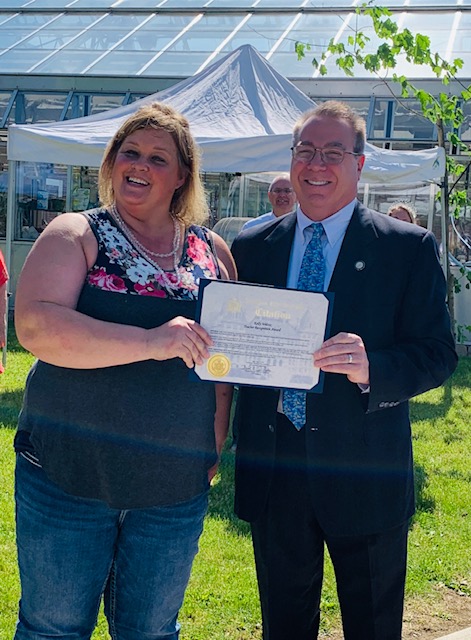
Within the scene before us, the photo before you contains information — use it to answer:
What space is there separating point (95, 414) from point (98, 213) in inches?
23.3

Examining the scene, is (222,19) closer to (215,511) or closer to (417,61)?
(417,61)

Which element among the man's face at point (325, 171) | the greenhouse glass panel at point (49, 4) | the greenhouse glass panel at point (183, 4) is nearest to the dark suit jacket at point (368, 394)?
the man's face at point (325, 171)

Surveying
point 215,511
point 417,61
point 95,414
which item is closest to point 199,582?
point 215,511

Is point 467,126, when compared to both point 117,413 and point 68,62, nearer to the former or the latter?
point 68,62

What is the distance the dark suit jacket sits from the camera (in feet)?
7.60

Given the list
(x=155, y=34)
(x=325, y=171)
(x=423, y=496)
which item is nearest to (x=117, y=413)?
(x=325, y=171)

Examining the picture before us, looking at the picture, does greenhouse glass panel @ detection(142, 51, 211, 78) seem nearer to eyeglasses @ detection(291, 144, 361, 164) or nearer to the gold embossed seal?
eyeglasses @ detection(291, 144, 361, 164)

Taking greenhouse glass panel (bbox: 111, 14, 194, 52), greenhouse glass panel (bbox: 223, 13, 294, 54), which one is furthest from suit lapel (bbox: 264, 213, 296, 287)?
greenhouse glass panel (bbox: 111, 14, 194, 52)

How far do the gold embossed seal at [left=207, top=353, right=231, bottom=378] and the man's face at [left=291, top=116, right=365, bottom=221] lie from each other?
0.65 meters

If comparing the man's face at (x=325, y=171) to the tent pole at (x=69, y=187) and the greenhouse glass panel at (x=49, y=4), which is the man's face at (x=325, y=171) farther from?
the greenhouse glass panel at (x=49, y=4)

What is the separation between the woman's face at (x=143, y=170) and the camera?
2.19 metres

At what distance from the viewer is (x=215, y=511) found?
4801 mm

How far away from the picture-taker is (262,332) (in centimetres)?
210

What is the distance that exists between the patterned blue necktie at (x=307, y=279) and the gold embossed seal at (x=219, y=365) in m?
0.36
